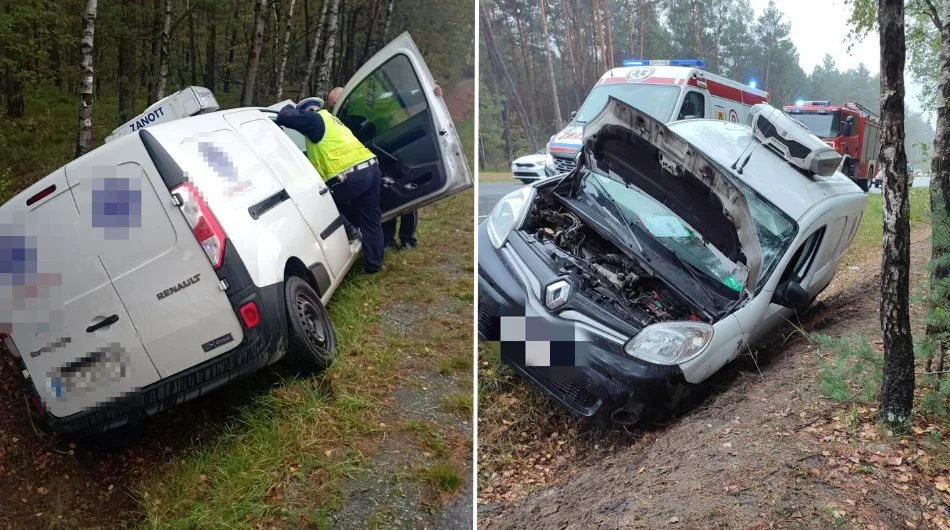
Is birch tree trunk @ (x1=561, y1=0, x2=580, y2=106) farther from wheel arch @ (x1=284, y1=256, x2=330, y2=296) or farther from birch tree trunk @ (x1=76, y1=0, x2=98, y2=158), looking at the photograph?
birch tree trunk @ (x1=76, y1=0, x2=98, y2=158)

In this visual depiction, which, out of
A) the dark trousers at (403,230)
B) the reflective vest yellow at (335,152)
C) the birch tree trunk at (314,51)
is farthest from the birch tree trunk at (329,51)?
the dark trousers at (403,230)

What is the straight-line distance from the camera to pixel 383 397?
178 cm

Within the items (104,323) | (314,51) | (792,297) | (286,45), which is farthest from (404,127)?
(792,297)

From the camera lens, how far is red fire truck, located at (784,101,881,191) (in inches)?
60.7

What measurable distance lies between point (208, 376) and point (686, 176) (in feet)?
4.53

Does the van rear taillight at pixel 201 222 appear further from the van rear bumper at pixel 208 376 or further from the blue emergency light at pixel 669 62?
the blue emergency light at pixel 669 62

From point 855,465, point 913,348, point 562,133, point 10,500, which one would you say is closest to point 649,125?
point 562,133

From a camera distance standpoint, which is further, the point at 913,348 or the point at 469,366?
the point at 469,366

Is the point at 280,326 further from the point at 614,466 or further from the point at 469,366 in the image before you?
the point at 614,466

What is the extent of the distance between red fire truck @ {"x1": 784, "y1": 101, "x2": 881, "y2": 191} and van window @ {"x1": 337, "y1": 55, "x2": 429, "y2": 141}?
1.23 m

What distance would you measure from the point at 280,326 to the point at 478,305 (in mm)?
509

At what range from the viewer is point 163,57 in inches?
58.4

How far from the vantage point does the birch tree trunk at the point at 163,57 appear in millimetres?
1468

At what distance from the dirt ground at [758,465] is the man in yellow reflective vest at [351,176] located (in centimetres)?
100
